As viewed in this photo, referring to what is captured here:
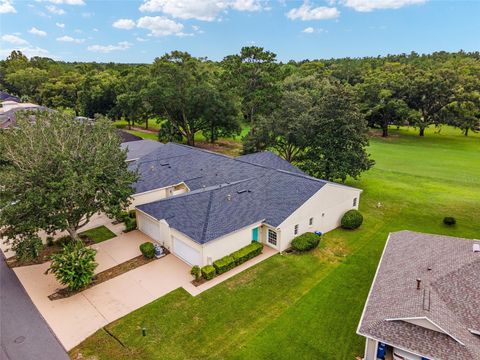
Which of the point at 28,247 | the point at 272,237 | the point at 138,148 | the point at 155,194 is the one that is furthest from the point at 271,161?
the point at 28,247

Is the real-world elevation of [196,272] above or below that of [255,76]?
below

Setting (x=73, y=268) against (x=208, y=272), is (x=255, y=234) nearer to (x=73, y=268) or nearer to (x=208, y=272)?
(x=208, y=272)

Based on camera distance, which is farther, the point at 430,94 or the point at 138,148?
the point at 430,94

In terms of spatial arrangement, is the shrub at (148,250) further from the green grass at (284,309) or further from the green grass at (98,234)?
the green grass at (98,234)

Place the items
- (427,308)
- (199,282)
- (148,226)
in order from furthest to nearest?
1. (148,226)
2. (199,282)
3. (427,308)

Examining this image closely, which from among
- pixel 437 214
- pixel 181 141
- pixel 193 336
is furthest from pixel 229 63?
pixel 193 336

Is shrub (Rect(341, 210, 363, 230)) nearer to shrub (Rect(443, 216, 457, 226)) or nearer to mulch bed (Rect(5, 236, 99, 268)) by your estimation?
shrub (Rect(443, 216, 457, 226))
